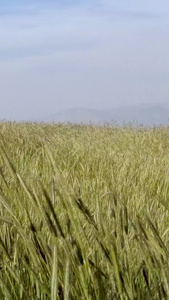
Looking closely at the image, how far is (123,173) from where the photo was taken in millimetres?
3361

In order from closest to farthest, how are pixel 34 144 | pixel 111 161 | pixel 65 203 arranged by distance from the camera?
1. pixel 65 203
2. pixel 111 161
3. pixel 34 144

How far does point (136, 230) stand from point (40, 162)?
10.1ft

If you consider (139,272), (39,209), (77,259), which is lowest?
(139,272)

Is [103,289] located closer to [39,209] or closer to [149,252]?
[149,252]

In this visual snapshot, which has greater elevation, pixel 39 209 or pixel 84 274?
pixel 39 209

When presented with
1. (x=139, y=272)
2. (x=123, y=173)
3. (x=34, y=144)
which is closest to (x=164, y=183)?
(x=123, y=173)

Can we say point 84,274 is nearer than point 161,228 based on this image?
Yes

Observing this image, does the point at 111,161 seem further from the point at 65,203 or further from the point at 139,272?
the point at 65,203

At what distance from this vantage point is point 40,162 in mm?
4402

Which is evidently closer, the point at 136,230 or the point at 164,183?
the point at 136,230

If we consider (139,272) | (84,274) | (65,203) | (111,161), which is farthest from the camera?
(111,161)


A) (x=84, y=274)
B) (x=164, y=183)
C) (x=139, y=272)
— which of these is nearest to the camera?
(x=84, y=274)

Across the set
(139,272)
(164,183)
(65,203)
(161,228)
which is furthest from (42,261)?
(164,183)

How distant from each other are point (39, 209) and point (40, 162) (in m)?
3.20
